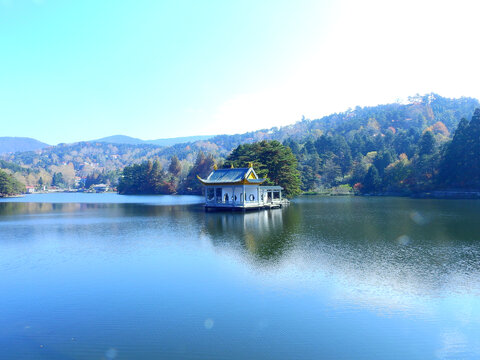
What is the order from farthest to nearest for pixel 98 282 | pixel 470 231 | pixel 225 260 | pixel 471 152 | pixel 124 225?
1. pixel 471 152
2. pixel 124 225
3. pixel 470 231
4. pixel 225 260
5. pixel 98 282

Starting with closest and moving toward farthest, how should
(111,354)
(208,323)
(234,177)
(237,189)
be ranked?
(111,354) → (208,323) → (234,177) → (237,189)

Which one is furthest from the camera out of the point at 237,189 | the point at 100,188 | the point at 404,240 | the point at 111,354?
the point at 100,188

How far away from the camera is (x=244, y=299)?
33.4 feet

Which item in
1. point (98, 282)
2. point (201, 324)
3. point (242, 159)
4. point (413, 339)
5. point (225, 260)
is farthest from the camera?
point (242, 159)

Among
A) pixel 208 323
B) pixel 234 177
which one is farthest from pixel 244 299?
pixel 234 177

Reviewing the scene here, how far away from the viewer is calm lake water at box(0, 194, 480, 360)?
7438 millimetres

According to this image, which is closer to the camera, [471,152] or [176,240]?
[176,240]

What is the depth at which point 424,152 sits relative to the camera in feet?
249

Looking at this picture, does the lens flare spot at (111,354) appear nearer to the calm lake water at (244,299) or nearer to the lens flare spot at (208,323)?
the calm lake water at (244,299)

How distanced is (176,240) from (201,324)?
12.5 m

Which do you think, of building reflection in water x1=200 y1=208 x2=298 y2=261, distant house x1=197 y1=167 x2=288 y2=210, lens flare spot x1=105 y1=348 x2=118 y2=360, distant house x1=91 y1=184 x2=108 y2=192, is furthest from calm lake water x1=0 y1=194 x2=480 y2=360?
distant house x1=91 y1=184 x2=108 y2=192

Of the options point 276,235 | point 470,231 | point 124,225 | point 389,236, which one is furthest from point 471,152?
point 124,225

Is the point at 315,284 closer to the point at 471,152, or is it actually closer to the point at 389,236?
the point at 389,236

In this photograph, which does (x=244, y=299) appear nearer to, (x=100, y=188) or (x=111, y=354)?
(x=111, y=354)
